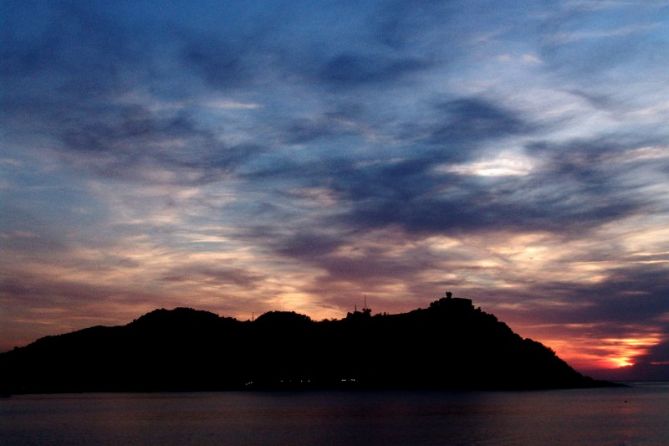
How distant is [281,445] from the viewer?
113000 mm

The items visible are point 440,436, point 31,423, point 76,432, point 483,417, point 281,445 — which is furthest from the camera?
point 483,417

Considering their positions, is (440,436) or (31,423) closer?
(440,436)

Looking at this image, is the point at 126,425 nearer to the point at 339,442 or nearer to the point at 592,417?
the point at 339,442

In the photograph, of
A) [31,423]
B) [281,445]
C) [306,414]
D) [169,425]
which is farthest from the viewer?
[306,414]

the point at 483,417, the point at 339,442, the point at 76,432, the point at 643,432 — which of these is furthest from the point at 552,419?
the point at 76,432

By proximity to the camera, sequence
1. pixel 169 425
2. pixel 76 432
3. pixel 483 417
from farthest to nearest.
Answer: pixel 483 417 → pixel 169 425 → pixel 76 432

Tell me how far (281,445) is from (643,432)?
72063 mm

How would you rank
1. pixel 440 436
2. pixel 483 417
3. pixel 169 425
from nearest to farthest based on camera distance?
1. pixel 440 436
2. pixel 169 425
3. pixel 483 417

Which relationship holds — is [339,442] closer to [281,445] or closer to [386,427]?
[281,445]

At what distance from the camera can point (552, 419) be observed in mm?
169500

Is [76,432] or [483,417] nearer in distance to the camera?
[76,432]

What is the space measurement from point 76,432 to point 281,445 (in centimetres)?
4644

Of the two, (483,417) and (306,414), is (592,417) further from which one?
(306,414)

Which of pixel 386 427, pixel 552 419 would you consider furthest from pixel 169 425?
pixel 552 419
